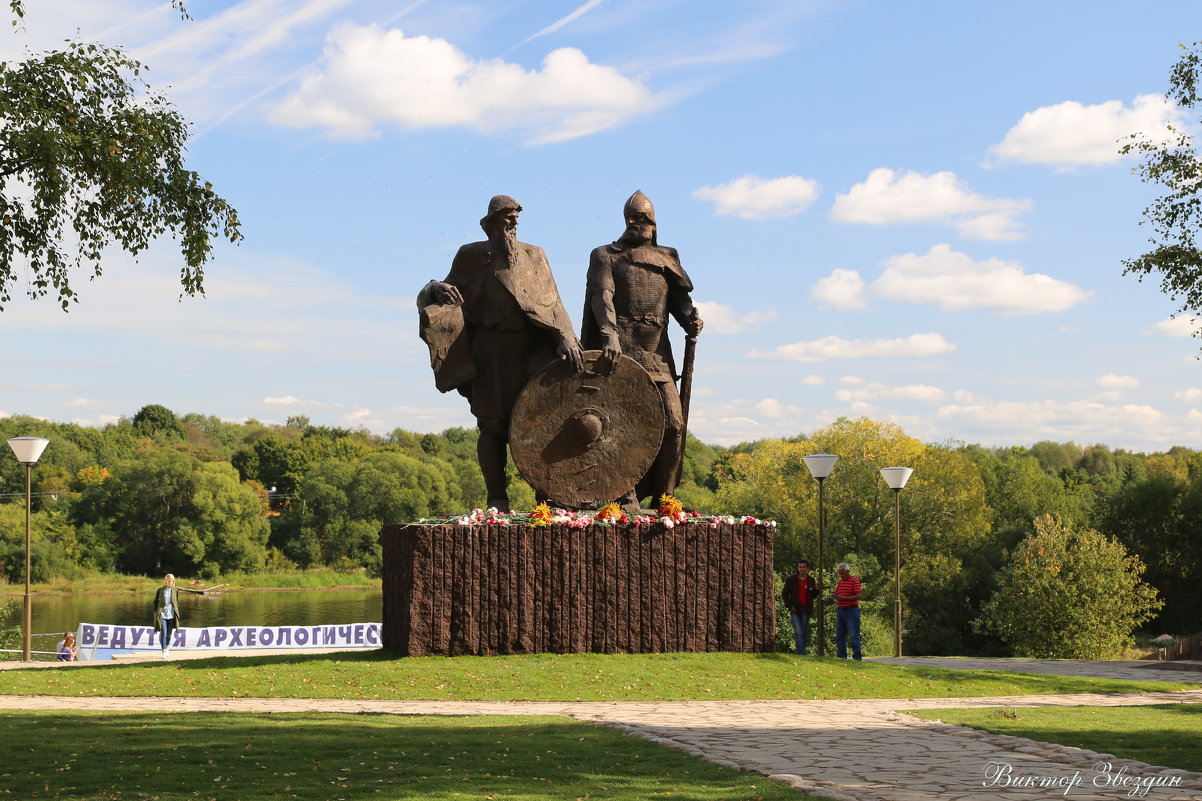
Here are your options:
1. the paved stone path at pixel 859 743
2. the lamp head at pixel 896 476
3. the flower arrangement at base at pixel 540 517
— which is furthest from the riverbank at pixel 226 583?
the paved stone path at pixel 859 743

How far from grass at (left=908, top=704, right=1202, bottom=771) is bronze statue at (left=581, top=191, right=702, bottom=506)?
376cm

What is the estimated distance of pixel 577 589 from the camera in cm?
1138

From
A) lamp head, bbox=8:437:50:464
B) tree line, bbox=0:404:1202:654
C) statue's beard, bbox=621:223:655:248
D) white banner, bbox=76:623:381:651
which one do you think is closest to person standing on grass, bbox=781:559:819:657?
statue's beard, bbox=621:223:655:248

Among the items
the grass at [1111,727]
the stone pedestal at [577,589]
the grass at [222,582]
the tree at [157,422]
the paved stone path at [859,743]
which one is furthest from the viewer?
the tree at [157,422]

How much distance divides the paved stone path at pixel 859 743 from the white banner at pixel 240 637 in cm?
1208

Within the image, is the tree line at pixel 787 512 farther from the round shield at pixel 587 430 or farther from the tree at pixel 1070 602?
the round shield at pixel 587 430

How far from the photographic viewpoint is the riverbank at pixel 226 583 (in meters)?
51.2

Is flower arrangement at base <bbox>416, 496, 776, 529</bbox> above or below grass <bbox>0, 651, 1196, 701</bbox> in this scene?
above

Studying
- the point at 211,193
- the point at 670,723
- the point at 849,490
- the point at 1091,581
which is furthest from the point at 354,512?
the point at 670,723

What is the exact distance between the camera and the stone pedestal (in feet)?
36.5

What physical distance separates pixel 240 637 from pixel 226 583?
34.5 m

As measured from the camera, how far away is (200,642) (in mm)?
23719

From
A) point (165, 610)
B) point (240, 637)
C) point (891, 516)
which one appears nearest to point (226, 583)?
point (891, 516)

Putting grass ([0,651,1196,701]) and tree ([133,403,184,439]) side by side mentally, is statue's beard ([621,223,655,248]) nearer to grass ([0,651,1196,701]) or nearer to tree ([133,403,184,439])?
grass ([0,651,1196,701])
